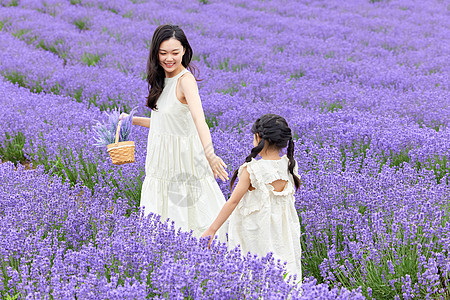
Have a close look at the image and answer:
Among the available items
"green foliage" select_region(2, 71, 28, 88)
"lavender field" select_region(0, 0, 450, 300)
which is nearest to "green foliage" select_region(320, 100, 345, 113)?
"lavender field" select_region(0, 0, 450, 300)

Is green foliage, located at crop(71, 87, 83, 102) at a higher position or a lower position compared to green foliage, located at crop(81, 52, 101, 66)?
lower

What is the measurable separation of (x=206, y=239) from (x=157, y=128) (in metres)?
0.91

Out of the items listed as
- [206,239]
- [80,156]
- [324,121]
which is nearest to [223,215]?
[206,239]

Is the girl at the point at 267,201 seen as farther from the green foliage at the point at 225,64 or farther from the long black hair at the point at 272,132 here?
the green foliage at the point at 225,64

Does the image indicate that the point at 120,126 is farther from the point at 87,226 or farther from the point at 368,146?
the point at 368,146

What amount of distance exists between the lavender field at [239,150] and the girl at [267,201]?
191mm

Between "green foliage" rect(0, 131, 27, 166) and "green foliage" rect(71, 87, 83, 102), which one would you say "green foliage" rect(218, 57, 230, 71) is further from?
"green foliage" rect(0, 131, 27, 166)

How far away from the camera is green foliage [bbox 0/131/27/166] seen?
4.63 metres

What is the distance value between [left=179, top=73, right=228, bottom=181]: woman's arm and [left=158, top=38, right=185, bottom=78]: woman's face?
0.10 meters

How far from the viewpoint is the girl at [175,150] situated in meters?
2.87

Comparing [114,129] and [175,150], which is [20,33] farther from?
[175,150]

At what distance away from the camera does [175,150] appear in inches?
114

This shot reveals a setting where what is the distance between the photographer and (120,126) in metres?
3.02

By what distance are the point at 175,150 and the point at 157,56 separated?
567 millimetres
